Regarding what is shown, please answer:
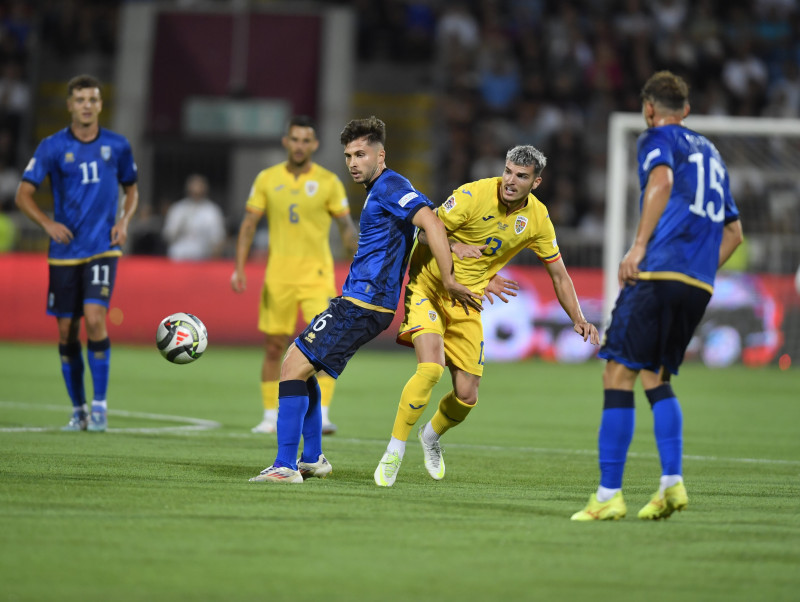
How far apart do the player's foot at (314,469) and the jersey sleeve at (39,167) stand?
387 centimetres

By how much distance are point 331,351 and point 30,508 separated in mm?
2037

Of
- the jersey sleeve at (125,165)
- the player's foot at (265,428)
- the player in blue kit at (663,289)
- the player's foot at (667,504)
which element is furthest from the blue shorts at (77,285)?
the player's foot at (667,504)

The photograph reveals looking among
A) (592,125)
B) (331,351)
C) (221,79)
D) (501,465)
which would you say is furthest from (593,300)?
(331,351)

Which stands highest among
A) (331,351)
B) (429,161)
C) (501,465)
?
(429,161)

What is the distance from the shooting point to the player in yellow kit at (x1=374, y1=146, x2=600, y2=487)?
7555 mm

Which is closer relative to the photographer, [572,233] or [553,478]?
[553,478]

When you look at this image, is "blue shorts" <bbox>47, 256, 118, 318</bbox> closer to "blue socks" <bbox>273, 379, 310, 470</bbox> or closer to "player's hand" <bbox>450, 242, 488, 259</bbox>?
"blue socks" <bbox>273, 379, 310, 470</bbox>

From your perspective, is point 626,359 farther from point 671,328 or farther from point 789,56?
point 789,56

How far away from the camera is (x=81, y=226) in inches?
392

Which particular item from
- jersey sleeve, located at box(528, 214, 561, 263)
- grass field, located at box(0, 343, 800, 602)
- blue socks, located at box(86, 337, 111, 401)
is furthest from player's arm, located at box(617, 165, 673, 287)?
blue socks, located at box(86, 337, 111, 401)

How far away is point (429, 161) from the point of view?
24969 mm

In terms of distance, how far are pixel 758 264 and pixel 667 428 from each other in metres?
13.7

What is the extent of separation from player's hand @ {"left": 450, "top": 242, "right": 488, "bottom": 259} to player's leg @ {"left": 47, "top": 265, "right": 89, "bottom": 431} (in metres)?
3.86

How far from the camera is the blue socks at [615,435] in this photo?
6.09 metres
